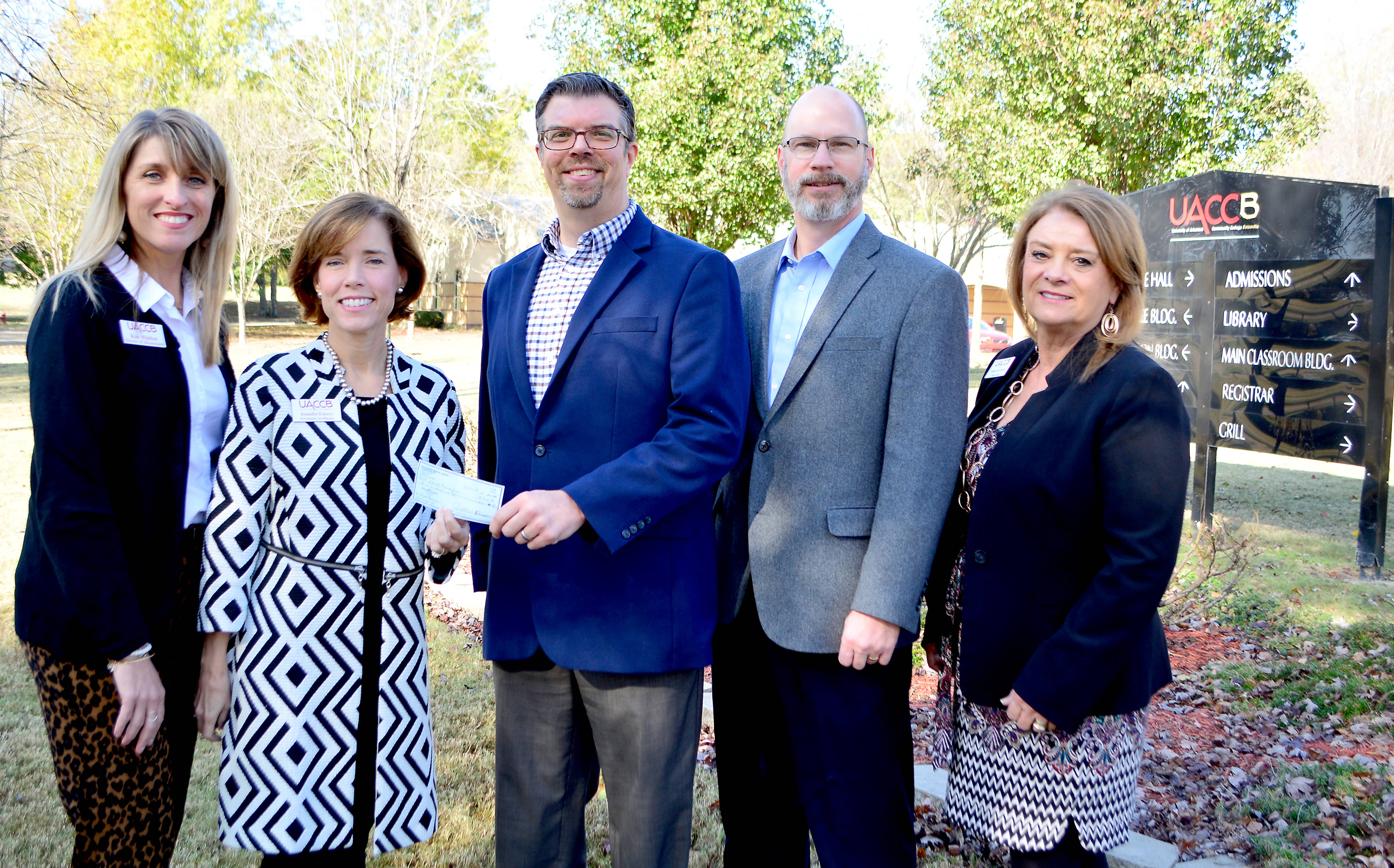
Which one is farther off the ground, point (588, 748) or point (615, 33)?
point (615, 33)

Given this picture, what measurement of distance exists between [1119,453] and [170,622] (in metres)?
2.34

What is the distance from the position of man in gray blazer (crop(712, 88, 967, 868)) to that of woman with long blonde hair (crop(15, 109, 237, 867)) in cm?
141

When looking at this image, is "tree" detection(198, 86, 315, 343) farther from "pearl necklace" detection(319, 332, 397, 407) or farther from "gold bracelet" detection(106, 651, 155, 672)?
"gold bracelet" detection(106, 651, 155, 672)

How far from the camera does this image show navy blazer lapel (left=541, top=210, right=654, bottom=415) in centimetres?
236

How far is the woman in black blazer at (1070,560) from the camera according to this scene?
7.34ft

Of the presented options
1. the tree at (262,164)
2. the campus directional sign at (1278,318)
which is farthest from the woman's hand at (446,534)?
the tree at (262,164)

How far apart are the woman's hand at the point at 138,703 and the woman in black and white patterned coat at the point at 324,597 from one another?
134 mm

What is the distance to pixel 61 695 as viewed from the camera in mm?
2166

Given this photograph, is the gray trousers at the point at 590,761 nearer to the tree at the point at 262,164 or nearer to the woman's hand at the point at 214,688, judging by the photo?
the woman's hand at the point at 214,688

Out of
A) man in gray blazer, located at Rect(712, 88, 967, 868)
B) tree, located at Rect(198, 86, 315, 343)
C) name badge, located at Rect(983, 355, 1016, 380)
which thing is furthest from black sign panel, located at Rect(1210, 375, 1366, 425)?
tree, located at Rect(198, 86, 315, 343)

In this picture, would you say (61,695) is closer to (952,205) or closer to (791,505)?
(791,505)

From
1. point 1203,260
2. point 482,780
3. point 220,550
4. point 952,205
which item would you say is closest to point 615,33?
point 1203,260

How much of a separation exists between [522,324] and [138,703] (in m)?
1.27

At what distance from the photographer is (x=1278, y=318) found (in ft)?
23.3
